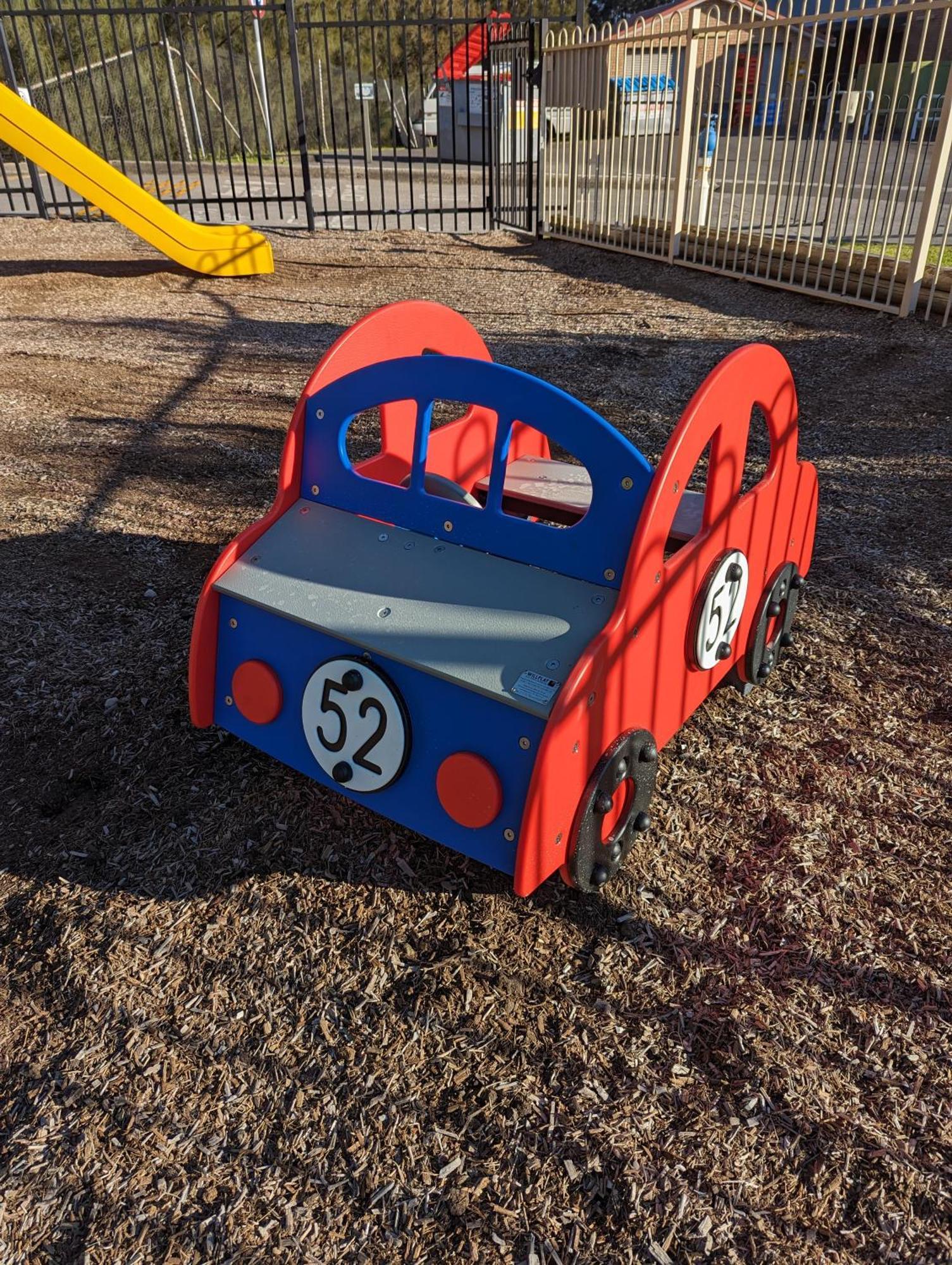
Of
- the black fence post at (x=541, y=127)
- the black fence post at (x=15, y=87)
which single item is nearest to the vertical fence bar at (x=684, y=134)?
the black fence post at (x=541, y=127)

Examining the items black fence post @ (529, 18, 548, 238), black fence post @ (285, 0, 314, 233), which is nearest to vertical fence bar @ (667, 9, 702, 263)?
black fence post @ (529, 18, 548, 238)

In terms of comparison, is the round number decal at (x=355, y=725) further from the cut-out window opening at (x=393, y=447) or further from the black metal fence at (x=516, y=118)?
the black metal fence at (x=516, y=118)

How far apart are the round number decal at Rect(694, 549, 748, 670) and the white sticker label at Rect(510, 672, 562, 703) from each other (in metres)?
0.62

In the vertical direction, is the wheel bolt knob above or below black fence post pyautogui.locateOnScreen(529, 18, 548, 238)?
below

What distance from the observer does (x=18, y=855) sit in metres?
2.47

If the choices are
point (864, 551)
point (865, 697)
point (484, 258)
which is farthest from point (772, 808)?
point (484, 258)

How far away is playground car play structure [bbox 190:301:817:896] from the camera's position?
2.08m

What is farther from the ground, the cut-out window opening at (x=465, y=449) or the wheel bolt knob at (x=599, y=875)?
the cut-out window opening at (x=465, y=449)

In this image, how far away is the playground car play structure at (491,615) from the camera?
2.08 meters

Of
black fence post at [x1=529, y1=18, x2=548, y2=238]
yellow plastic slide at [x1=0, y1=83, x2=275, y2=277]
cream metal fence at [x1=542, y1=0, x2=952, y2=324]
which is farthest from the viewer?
black fence post at [x1=529, y1=18, x2=548, y2=238]

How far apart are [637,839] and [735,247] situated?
815cm

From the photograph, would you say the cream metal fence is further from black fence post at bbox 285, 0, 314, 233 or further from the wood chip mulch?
the wood chip mulch

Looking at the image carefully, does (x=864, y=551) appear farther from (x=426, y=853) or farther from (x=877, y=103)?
(x=877, y=103)

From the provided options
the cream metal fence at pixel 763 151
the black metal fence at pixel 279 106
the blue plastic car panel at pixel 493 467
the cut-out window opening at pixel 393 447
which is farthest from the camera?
the black metal fence at pixel 279 106
